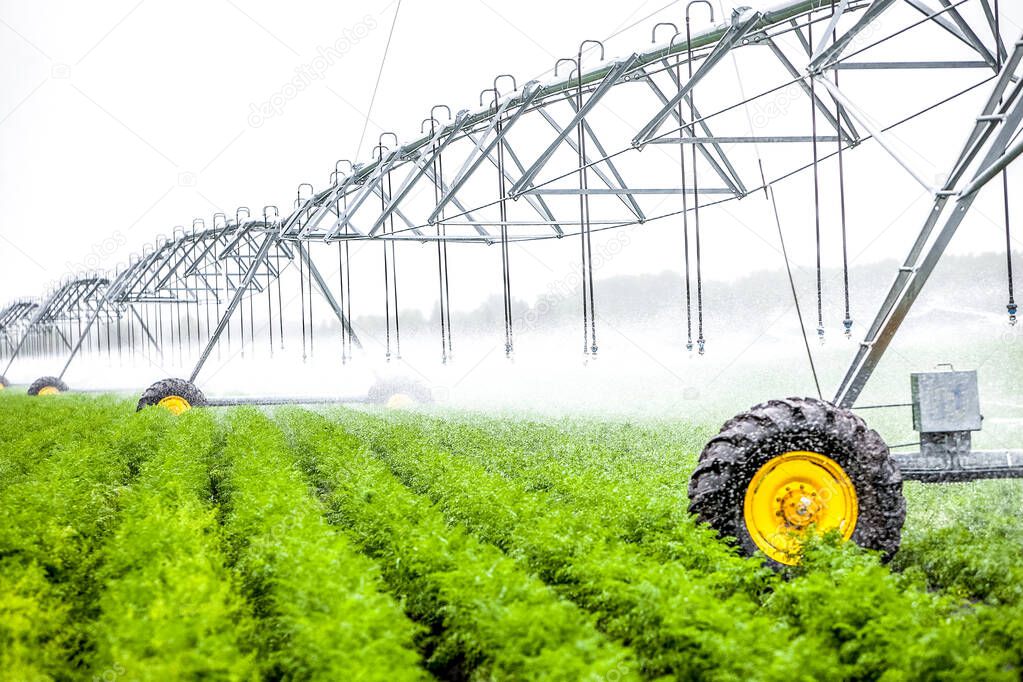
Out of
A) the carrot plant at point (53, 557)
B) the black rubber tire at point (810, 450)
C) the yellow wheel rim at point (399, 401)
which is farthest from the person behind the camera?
the yellow wheel rim at point (399, 401)

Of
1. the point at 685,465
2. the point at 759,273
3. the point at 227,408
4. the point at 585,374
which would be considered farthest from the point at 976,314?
the point at 227,408

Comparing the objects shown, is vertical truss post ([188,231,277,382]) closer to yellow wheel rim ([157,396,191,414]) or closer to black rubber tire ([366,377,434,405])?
yellow wheel rim ([157,396,191,414])

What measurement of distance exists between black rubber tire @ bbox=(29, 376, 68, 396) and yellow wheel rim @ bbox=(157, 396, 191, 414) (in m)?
16.5

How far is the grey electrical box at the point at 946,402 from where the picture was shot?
7488 millimetres

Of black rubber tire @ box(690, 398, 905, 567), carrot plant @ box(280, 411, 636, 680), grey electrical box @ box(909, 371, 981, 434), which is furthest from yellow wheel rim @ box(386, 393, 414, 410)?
black rubber tire @ box(690, 398, 905, 567)

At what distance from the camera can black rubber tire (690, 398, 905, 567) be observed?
22.2 feet

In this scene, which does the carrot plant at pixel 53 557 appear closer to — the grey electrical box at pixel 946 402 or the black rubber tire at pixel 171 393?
the grey electrical box at pixel 946 402

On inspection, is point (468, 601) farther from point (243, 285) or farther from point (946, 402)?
point (243, 285)

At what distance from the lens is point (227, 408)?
77.3 feet

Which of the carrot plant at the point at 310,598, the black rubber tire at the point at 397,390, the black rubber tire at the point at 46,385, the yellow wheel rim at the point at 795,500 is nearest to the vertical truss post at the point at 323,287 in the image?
the black rubber tire at the point at 397,390

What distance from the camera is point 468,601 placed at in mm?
5281

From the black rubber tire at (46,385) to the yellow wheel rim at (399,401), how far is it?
18315mm

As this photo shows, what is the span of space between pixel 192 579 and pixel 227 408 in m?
18.9

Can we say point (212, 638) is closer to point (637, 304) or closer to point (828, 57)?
point (828, 57)
